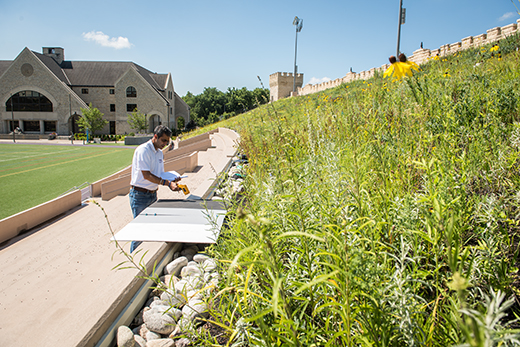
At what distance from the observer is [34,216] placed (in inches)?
227

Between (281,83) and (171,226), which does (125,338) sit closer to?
(171,226)

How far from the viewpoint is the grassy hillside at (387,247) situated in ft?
3.25

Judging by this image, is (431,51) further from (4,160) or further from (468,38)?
(4,160)

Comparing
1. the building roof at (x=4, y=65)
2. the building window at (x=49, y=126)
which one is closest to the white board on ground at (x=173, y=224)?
the building window at (x=49, y=126)

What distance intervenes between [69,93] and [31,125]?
29.5 feet

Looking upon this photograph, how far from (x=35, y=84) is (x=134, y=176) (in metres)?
53.0

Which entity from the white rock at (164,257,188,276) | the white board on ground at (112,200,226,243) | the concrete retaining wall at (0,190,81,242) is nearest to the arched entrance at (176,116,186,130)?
the concrete retaining wall at (0,190,81,242)

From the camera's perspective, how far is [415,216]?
1458 mm

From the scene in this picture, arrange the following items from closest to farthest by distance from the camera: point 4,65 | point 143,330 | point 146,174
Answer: point 143,330 < point 146,174 < point 4,65

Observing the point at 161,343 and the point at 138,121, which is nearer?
the point at 161,343

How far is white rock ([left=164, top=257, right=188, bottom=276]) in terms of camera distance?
3.16 meters

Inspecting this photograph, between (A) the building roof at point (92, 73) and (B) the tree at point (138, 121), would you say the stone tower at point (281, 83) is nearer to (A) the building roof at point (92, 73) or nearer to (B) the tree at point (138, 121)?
(A) the building roof at point (92, 73)

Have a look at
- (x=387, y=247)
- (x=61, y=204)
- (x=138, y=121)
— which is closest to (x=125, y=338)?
(x=387, y=247)

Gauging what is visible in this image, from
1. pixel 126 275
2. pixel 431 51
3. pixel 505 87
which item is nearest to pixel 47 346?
pixel 126 275
